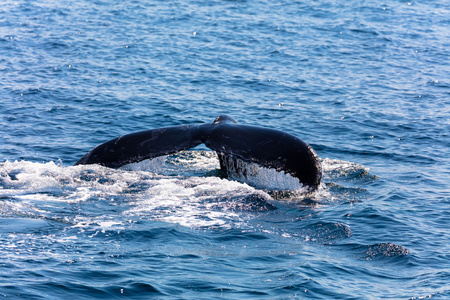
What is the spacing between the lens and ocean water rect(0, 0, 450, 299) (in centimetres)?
784

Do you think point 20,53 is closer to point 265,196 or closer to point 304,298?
point 265,196

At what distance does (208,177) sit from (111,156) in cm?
201

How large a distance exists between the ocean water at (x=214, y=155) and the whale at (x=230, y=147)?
0.46m

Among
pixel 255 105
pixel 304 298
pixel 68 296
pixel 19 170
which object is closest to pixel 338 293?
pixel 304 298

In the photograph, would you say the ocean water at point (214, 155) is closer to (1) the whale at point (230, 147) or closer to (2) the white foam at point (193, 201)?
(2) the white foam at point (193, 201)

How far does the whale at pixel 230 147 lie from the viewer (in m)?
9.83

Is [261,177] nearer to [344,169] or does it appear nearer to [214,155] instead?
[344,169]

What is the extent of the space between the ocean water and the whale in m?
0.46

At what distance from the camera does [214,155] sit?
14.2 metres

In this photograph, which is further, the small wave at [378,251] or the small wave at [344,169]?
the small wave at [344,169]

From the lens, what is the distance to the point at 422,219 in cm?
1048

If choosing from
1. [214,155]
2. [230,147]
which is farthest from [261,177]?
[214,155]

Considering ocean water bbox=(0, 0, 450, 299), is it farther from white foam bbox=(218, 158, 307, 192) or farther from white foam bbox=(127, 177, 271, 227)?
white foam bbox=(218, 158, 307, 192)

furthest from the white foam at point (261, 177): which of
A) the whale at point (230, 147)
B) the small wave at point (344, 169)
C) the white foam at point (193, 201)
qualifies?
the small wave at point (344, 169)
